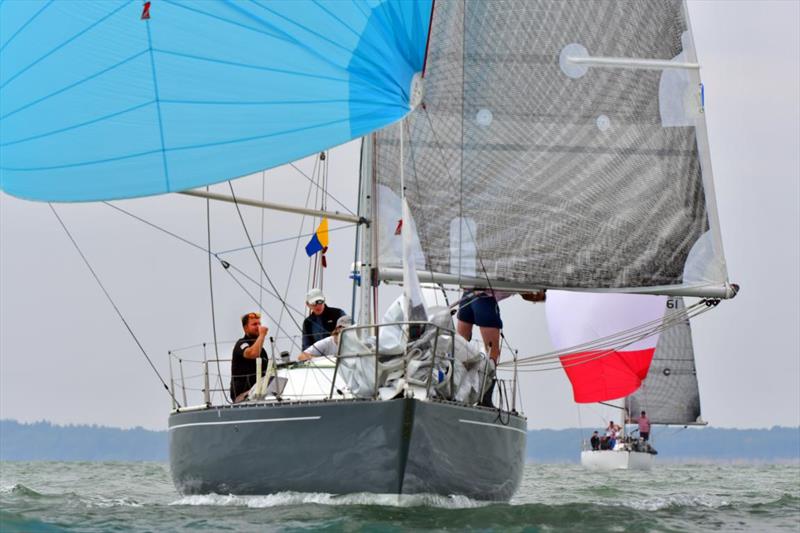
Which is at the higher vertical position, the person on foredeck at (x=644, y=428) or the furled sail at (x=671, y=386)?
the furled sail at (x=671, y=386)

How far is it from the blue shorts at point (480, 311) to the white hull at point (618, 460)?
2460 centimetres

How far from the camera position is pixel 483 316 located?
1523 cm

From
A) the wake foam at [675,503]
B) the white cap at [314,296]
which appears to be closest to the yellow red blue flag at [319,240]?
the white cap at [314,296]

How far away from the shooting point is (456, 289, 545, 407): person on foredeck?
15031 millimetres

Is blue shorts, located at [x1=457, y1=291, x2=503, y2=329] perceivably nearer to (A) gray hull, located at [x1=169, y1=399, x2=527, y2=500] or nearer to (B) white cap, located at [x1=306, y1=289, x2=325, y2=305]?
(B) white cap, located at [x1=306, y1=289, x2=325, y2=305]

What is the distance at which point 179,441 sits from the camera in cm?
1326

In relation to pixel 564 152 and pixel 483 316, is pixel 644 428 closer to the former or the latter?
pixel 564 152

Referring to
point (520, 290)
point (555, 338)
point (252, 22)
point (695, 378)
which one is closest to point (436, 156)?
point (520, 290)

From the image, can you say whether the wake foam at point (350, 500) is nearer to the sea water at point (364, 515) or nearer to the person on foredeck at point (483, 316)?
the sea water at point (364, 515)

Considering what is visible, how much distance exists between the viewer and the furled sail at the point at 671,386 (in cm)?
3919

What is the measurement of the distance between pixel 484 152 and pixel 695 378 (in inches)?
1057

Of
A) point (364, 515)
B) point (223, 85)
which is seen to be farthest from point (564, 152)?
point (364, 515)

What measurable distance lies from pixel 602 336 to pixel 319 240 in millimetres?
6837

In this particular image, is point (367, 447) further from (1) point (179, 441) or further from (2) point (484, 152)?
(2) point (484, 152)
